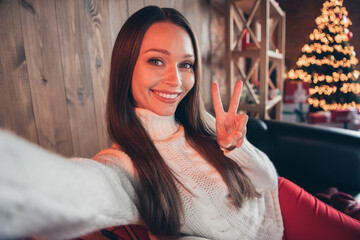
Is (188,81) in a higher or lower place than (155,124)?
higher

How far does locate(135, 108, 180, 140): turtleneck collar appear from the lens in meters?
0.75

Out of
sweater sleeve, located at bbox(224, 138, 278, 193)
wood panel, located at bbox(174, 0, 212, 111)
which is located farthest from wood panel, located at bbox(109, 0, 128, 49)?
sweater sleeve, located at bbox(224, 138, 278, 193)

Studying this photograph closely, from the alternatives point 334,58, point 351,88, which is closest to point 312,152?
point 351,88

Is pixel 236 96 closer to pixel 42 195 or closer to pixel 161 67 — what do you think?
pixel 161 67

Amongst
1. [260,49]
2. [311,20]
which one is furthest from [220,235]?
Result: [260,49]

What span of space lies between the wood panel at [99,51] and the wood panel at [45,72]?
16 centimetres

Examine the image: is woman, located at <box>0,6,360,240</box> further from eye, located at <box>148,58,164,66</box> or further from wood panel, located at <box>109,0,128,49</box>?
wood panel, located at <box>109,0,128,49</box>

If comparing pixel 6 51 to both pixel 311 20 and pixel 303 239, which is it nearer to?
pixel 311 20

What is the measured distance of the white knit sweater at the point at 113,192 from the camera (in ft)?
0.77

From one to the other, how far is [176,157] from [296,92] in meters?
2.63

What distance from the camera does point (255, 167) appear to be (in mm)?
789

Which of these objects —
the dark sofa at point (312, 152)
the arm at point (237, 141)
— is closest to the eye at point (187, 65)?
the arm at point (237, 141)

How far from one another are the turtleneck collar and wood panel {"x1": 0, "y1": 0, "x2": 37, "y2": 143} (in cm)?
35

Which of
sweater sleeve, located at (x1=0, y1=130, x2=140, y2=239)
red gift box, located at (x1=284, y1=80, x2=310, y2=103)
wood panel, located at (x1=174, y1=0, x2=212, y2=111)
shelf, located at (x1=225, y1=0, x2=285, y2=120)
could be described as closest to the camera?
sweater sleeve, located at (x1=0, y1=130, x2=140, y2=239)
